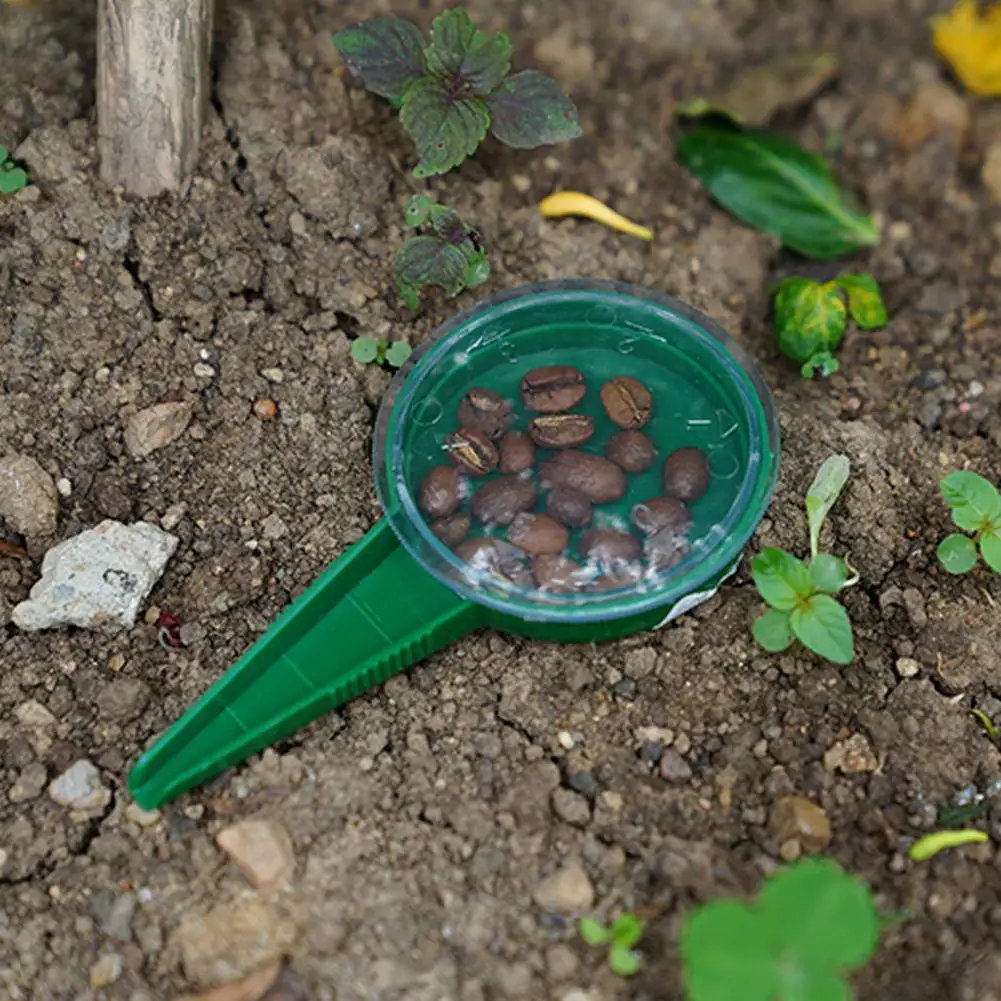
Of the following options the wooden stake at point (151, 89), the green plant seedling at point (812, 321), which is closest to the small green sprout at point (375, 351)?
the wooden stake at point (151, 89)

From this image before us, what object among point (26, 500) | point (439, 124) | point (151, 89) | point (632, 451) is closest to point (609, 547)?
point (632, 451)

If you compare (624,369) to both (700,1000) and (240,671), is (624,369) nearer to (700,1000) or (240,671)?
(240,671)

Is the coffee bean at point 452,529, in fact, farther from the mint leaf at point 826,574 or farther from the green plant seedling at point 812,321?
the green plant seedling at point 812,321

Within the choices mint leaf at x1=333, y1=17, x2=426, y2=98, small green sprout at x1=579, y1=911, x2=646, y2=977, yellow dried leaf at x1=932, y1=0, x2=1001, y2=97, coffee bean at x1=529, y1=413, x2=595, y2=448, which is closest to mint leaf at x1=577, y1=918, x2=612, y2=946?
small green sprout at x1=579, y1=911, x2=646, y2=977

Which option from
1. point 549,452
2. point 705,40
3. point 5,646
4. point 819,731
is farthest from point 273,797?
point 705,40

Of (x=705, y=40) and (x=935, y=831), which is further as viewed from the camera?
(x=705, y=40)
